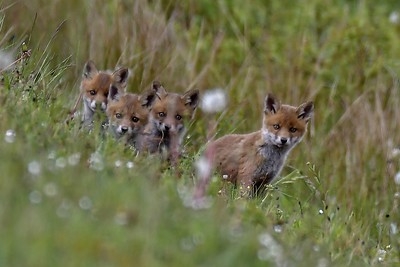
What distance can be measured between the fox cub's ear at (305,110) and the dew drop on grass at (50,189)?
184 inches

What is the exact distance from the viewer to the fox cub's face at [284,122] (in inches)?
376

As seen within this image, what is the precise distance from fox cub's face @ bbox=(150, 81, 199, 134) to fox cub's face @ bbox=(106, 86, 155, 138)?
88mm

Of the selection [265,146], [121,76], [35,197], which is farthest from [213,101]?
[35,197]

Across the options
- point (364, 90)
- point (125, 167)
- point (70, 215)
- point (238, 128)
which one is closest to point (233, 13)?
point (364, 90)

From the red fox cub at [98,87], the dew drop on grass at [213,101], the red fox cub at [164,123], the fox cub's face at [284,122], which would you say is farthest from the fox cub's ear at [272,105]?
the red fox cub at [98,87]

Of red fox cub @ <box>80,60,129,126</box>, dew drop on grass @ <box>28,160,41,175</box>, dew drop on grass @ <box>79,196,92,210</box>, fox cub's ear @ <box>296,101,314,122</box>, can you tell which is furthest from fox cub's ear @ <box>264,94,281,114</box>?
dew drop on grass @ <box>79,196,92,210</box>

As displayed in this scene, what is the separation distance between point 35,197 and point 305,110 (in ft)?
15.9

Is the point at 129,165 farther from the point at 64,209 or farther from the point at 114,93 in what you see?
the point at 114,93

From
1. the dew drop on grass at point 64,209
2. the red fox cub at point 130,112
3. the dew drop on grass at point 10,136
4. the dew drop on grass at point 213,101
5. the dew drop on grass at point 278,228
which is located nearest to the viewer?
the dew drop on grass at point 64,209

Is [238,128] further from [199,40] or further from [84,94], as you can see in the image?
[84,94]

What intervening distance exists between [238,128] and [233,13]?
3744 mm

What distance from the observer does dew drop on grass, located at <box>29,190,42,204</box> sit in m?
5.18

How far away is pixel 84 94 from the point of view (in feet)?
30.0

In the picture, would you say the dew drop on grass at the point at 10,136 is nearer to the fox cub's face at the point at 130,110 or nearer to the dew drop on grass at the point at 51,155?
the dew drop on grass at the point at 51,155
